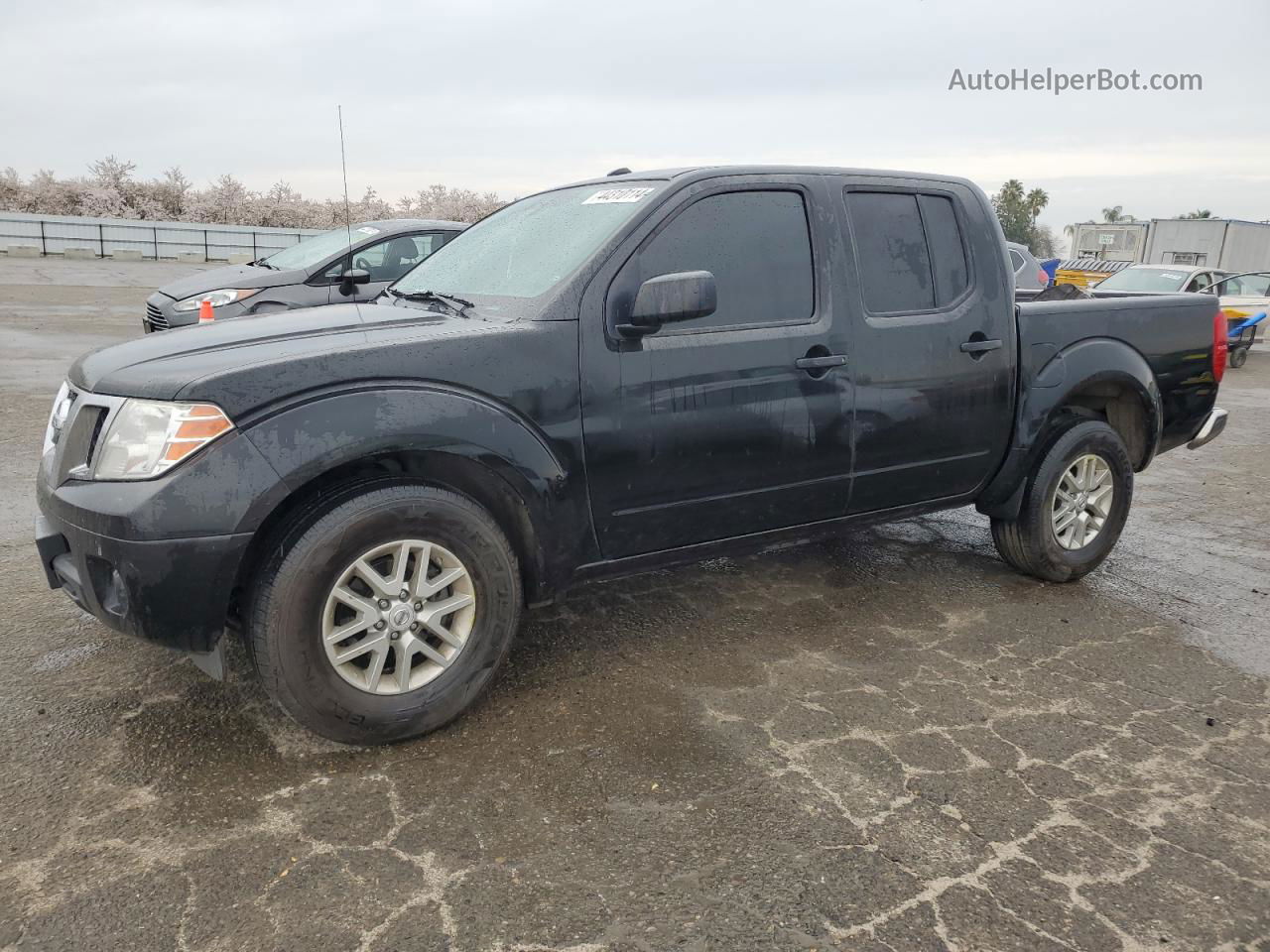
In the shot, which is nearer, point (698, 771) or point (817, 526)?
point (698, 771)

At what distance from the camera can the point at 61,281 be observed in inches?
874

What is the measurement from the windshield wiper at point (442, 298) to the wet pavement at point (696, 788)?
1.37 metres

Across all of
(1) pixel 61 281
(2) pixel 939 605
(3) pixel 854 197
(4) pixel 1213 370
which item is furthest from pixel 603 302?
(1) pixel 61 281

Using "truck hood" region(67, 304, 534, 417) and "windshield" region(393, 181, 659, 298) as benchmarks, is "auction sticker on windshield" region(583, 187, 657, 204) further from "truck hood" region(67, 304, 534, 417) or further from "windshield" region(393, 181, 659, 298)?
"truck hood" region(67, 304, 534, 417)

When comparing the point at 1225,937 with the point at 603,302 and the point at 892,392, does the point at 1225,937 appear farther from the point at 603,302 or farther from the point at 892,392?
the point at 603,302

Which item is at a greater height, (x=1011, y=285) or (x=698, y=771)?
(x=1011, y=285)

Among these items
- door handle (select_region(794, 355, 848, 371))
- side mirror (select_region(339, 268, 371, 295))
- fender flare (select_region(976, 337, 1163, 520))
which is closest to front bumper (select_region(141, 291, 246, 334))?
side mirror (select_region(339, 268, 371, 295))

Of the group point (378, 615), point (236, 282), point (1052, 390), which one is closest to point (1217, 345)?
point (1052, 390)

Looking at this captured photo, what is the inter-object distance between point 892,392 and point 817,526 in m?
0.63

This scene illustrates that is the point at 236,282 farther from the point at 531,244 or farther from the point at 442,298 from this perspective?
the point at 531,244

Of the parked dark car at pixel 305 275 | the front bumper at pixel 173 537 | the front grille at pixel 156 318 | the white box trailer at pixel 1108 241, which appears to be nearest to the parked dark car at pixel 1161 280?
the parked dark car at pixel 305 275

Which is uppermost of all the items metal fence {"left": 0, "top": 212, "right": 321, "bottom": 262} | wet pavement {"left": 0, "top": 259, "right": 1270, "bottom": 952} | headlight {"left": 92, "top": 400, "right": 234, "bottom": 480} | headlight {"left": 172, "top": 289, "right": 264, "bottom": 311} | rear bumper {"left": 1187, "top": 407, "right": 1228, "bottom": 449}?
metal fence {"left": 0, "top": 212, "right": 321, "bottom": 262}

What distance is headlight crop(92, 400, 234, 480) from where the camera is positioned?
266 cm

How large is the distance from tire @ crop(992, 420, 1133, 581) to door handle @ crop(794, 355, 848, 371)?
4.65 ft
